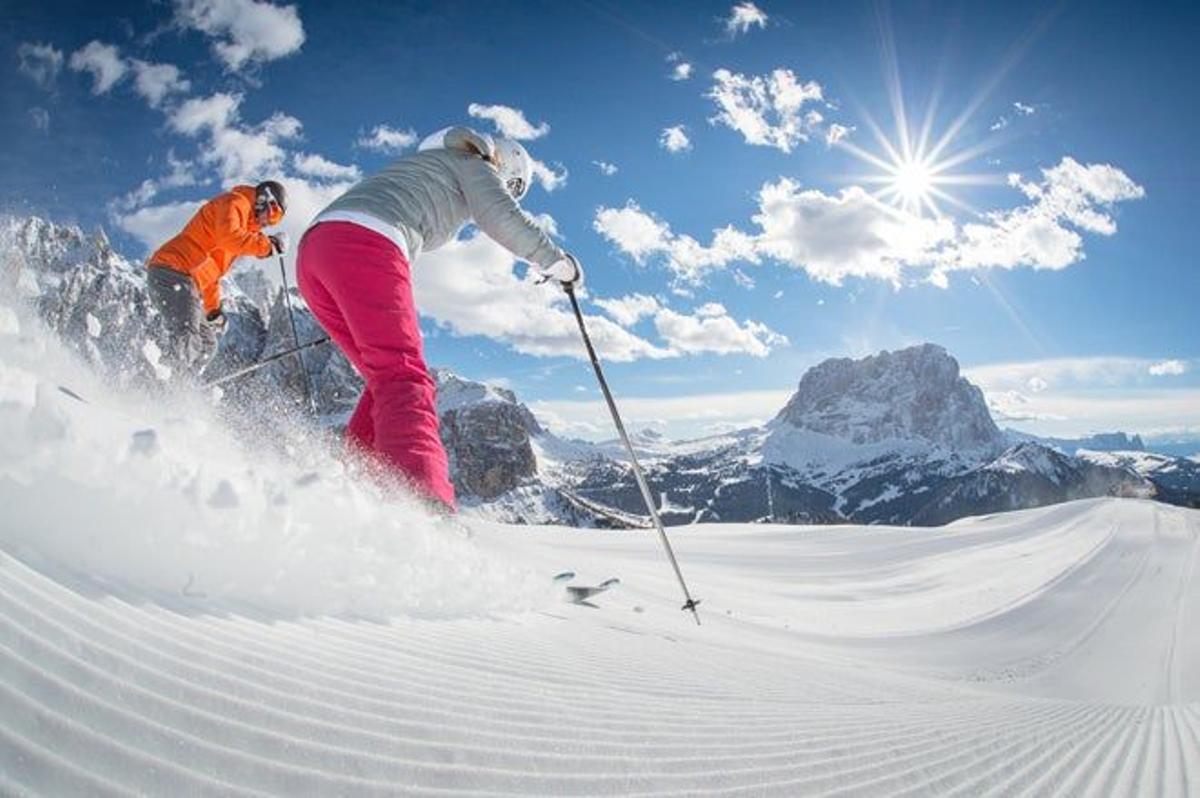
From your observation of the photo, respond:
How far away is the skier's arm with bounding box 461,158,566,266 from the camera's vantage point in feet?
14.1

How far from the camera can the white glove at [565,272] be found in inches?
176

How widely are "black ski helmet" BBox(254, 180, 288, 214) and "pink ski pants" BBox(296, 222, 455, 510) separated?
369cm

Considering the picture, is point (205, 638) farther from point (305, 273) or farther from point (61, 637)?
point (305, 273)

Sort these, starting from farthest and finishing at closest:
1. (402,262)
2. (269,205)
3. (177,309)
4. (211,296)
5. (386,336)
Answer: (269,205)
(211,296)
(177,309)
(402,262)
(386,336)

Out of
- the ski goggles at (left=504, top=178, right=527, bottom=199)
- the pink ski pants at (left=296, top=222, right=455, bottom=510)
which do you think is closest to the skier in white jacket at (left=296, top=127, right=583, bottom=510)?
the pink ski pants at (left=296, top=222, right=455, bottom=510)

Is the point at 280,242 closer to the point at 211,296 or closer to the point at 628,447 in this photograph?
the point at 211,296

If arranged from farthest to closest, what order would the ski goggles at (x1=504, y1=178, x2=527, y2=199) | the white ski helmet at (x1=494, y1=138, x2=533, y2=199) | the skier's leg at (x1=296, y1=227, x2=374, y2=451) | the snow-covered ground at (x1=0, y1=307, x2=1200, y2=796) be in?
the ski goggles at (x1=504, y1=178, x2=527, y2=199) < the white ski helmet at (x1=494, y1=138, x2=533, y2=199) < the skier's leg at (x1=296, y1=227, x2=374, y2=451) < the snow-covered ground at (x1=0, y1=307, x2=1200, y2=796)

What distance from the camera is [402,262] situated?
3.99 meters

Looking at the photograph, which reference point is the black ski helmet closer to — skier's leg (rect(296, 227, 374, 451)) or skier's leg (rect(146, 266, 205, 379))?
skier's leg (rect(146, 266, 205, 379))

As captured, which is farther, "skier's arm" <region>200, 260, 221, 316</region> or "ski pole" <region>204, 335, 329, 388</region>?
"skier's arm" <region>200, 260, 221, 316</region>

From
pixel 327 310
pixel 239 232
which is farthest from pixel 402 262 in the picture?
pixel 239 232

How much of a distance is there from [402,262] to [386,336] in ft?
1.57

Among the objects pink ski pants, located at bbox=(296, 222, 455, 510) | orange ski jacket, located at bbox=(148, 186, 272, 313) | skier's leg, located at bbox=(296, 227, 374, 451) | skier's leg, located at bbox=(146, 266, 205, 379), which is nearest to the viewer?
pink ski pants, located at bbox=(296, 222, 455, 510)

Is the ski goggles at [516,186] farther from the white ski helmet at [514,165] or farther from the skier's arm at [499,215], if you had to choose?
the skier's arm at [499,215]
